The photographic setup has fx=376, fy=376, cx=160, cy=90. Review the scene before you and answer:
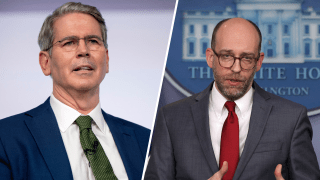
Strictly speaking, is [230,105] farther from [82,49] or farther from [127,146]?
[82,49]

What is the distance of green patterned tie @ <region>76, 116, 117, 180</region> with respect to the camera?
2342mm

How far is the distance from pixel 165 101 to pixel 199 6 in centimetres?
96

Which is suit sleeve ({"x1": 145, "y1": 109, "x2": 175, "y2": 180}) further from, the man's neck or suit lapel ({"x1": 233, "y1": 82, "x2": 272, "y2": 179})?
the man's neck

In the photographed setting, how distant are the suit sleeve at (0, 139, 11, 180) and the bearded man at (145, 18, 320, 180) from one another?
2.81 ft

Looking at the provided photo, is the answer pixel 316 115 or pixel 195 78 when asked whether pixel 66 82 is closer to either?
pixel 195 78

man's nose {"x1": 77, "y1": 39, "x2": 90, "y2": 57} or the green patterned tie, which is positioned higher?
man's nose {"x1": 77, "y1": 39, "x2": 90, "y2": 57}

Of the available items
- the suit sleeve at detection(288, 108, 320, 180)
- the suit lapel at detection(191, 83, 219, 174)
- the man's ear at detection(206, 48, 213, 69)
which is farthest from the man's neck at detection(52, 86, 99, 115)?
the suit sleeve at detection(288, 108, 320, 180)

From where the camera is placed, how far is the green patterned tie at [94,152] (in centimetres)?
234

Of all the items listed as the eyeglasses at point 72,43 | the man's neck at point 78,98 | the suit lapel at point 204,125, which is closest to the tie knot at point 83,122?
the man's neck at point 78,98

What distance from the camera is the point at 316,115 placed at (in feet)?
11.1

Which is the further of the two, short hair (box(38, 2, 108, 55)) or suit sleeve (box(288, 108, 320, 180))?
short hair (box(38, 2, 108, 55))

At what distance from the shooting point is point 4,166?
7.07ft

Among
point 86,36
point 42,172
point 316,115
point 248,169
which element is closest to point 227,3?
point 316,115

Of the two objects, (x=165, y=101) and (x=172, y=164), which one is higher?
(x=165, y=101)
